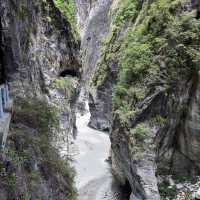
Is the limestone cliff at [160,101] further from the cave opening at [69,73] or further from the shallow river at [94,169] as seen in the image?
the cave opening at [69,73]

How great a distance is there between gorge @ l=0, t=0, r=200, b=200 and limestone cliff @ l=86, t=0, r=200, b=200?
0.04 metres

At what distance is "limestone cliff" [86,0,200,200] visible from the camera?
48.0 ft

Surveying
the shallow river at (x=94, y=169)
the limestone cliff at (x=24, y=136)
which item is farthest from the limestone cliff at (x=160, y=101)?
the limestone cliff at (x=24, y=136)

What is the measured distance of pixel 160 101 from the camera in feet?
49.4

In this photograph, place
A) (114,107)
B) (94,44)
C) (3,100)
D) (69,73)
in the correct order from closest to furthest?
(3,100) < (114,107) < (69,73) < (94,44)

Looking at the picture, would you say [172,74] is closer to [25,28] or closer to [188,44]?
[188,44]

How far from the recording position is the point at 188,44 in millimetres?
14766

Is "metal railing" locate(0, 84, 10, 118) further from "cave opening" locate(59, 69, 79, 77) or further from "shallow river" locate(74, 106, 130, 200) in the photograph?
"cave opening" locate(59, 69, 79, 77)

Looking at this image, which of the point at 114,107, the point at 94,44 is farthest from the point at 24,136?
the point at 94,44

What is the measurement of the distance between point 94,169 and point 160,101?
6.69 metres

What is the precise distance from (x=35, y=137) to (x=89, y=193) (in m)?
10.0

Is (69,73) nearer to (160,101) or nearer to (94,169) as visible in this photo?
(94,169)

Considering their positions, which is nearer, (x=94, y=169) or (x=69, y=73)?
(x=94, y=169)

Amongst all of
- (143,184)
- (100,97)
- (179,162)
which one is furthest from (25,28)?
(100,97)
